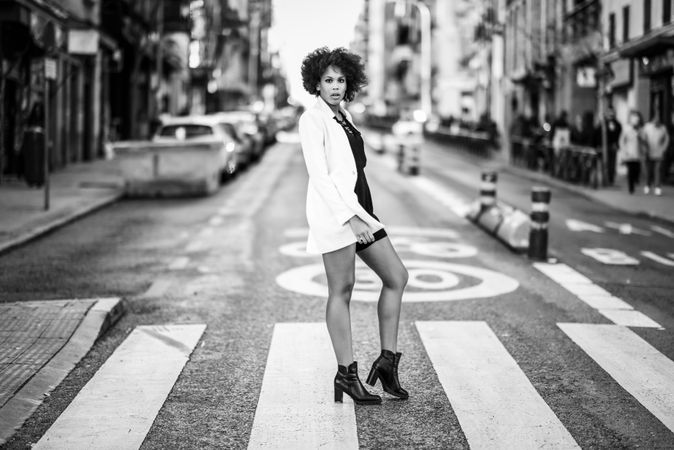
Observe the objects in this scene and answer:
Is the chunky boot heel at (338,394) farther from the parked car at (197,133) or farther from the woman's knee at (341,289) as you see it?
the parked car at (197,133)

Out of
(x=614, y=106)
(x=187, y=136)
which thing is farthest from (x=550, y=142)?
(x=187, y=136)

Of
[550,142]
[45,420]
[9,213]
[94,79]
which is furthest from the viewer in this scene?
[94,79]

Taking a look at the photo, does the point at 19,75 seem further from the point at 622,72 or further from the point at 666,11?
the point at 622,72

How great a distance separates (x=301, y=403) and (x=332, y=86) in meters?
1.73

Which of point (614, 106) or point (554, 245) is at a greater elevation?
point (614, 106)

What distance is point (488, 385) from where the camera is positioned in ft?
20.5

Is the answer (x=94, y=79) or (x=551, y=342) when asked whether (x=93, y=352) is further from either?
(x=94, y=79)

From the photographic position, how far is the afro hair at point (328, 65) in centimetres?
573

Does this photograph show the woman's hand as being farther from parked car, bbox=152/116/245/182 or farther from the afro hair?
parked car, bbox=152/116/245/182

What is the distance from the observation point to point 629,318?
8578 mm

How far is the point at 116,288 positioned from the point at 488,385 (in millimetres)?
4809

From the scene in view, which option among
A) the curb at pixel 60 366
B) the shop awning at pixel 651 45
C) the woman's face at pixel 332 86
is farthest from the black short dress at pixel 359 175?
the shop awning at pixel 651 45

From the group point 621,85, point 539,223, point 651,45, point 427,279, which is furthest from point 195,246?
point 621,85

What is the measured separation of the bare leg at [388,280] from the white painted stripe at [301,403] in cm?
44
